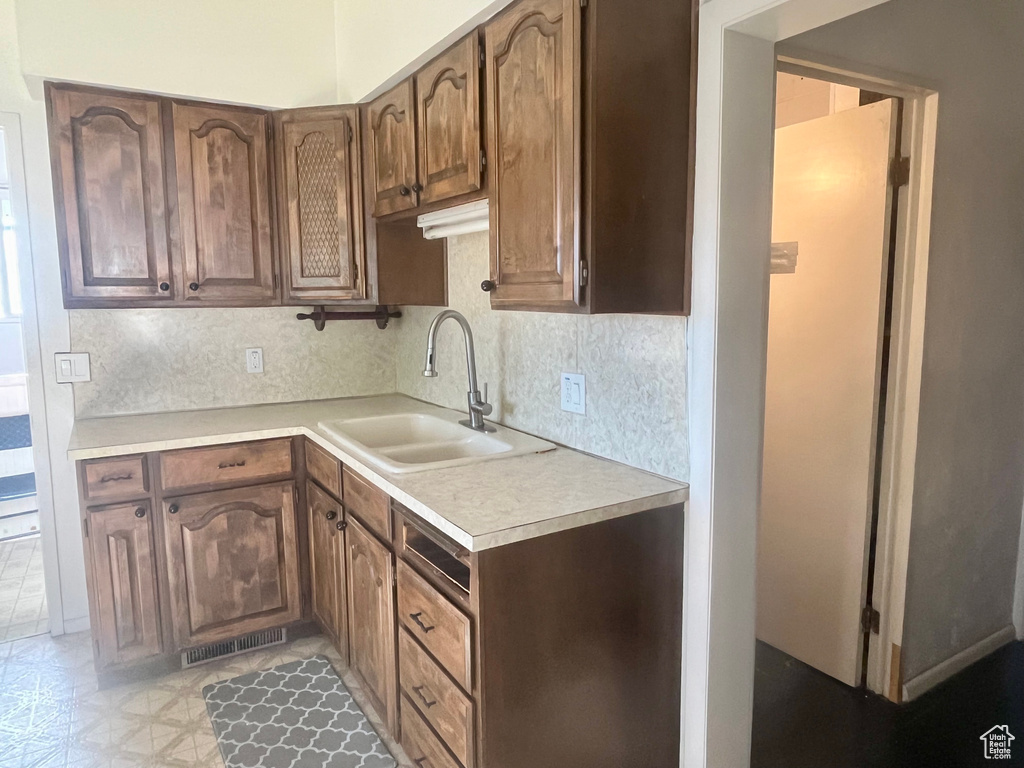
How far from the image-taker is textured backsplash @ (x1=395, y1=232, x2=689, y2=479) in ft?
5.47

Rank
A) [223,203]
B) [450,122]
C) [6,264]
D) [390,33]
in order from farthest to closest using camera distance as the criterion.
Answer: [6,264] → [223,203] → [390,33] → [450,122]

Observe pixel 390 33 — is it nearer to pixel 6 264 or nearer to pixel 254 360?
pixel 254 360

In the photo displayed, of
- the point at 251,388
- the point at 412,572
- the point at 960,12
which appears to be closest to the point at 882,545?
the point at 412,572

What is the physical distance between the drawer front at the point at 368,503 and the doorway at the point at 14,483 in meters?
1.52

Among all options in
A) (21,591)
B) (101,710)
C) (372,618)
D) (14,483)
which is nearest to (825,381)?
(372,618)

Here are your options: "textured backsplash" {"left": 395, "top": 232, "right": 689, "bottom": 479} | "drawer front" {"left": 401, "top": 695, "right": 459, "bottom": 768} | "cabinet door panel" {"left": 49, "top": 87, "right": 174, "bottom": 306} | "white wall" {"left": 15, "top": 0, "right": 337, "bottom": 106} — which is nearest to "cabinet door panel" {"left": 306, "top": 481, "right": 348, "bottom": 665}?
"drawer front" {"left": 401, "top": 695, "right": 459, "bottom": 768}

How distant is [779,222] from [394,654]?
1.93 m

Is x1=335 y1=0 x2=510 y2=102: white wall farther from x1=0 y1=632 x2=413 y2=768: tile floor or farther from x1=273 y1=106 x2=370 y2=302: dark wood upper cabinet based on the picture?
x1=0 y1=632 x2=413 y2=768: tile floor

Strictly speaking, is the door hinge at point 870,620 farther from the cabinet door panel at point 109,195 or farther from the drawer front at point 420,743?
the cabinet door panel at point 109,195

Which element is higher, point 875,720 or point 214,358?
point 214,358

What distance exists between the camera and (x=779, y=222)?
244 cm

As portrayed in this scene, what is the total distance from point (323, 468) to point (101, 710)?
3.48 feet

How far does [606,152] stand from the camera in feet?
4.70

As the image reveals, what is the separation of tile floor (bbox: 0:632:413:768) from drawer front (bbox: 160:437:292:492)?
27.7 inches
